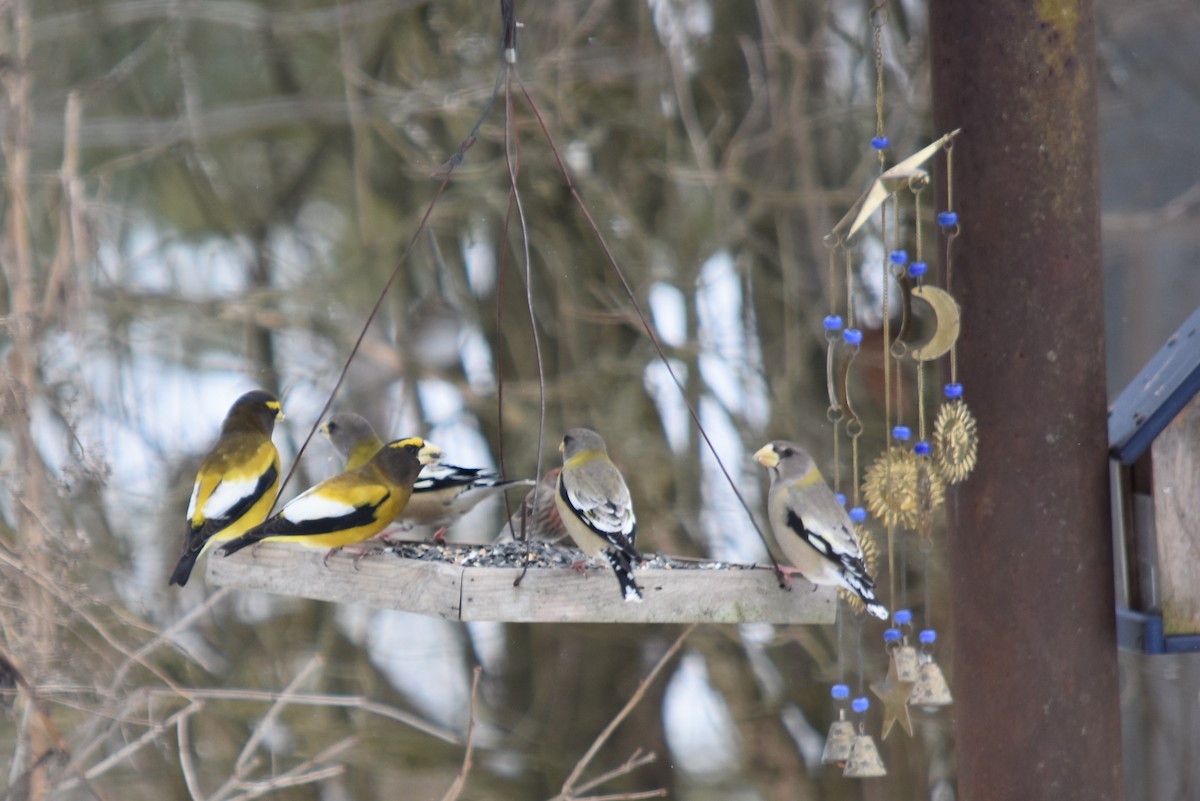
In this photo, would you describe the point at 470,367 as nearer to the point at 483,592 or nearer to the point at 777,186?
the point at 777,186

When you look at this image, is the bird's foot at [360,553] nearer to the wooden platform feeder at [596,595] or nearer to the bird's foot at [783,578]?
the wooden platform feeder at [596,595]

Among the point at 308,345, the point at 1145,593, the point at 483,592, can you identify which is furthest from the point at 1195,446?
the point at 308,345

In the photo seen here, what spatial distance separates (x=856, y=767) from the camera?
2369 millimetres

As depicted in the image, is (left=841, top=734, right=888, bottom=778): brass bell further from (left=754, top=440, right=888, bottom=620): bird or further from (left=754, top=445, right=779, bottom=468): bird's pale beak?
(left=754, top=445, right=779, bottom=468): bird's pale beak

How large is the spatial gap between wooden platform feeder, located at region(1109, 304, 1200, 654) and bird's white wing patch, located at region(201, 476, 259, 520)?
1963mm

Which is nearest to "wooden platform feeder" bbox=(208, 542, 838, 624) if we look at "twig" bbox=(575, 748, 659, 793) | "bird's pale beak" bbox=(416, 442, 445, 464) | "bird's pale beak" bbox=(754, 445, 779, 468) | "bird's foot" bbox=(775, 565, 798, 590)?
"bird's foot" bbox=(775, 565, 798, 590)

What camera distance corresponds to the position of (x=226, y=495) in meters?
3.01

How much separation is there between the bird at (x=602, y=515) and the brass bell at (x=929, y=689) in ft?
1.84

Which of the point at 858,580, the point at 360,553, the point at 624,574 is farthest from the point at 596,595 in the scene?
the point at 360,553

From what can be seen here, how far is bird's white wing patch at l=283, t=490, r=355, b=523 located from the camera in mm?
2766

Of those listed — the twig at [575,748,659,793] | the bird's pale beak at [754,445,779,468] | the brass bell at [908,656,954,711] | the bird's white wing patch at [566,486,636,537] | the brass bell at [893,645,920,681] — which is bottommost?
the twig at [575,748,659,793]

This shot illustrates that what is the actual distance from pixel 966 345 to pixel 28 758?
219 centimetres

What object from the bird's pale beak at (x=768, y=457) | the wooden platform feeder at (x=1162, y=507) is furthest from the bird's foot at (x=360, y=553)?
the wooden platform feeder at (x=1162, y=507)

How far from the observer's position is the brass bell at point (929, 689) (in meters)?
2.37
